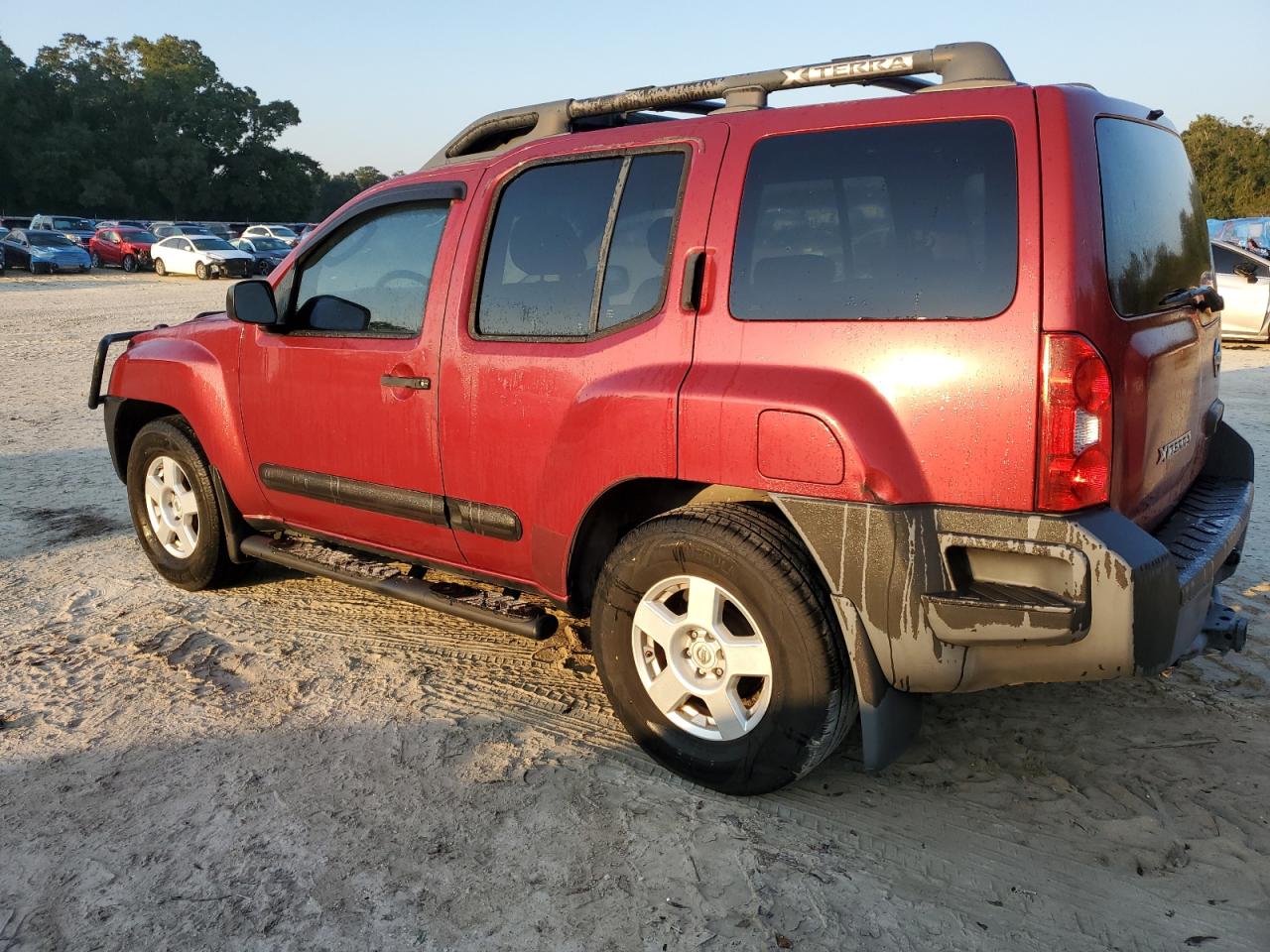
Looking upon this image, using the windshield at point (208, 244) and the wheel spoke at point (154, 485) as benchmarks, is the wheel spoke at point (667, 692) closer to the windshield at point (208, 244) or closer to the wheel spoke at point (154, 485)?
the wheel spoke at point (154, 485)

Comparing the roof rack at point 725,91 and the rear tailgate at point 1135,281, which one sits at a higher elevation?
the roof rack at point 725,91

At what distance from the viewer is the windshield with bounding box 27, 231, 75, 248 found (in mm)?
32656

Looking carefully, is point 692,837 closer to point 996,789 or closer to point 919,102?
point 996,789

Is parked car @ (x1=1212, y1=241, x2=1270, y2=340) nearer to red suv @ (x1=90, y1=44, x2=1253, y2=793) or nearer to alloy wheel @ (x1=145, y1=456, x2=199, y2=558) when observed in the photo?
red suv @ (x1=90, y1=44, x2=1253, y2=793)

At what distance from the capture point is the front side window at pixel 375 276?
386 cm

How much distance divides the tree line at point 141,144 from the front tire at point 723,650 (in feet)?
202

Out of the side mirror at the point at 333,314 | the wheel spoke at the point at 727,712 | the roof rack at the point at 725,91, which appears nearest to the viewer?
the roof rack at the point at 725,91

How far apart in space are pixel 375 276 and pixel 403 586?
1232 mm

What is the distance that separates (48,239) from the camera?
33250 millimetres

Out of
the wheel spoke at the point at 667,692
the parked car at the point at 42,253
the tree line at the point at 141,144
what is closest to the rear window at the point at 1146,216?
the wheel spoke at the point at 667,692

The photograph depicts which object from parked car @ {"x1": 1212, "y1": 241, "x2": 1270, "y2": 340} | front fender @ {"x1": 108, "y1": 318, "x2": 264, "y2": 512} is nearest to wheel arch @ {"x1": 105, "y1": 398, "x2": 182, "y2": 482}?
front fender @ {"x1": 108, "y1": 318, "x2": 264, "y2": 512}

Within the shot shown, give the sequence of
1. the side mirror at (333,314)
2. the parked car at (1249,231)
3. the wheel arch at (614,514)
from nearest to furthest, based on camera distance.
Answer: the wheel arch at (614,514), the side mirror at (333,314), the parked car at (1249,231)

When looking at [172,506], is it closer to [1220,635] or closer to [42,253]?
[1220,635]

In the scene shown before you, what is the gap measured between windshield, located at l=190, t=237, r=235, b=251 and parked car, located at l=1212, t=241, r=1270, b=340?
91.4ft
